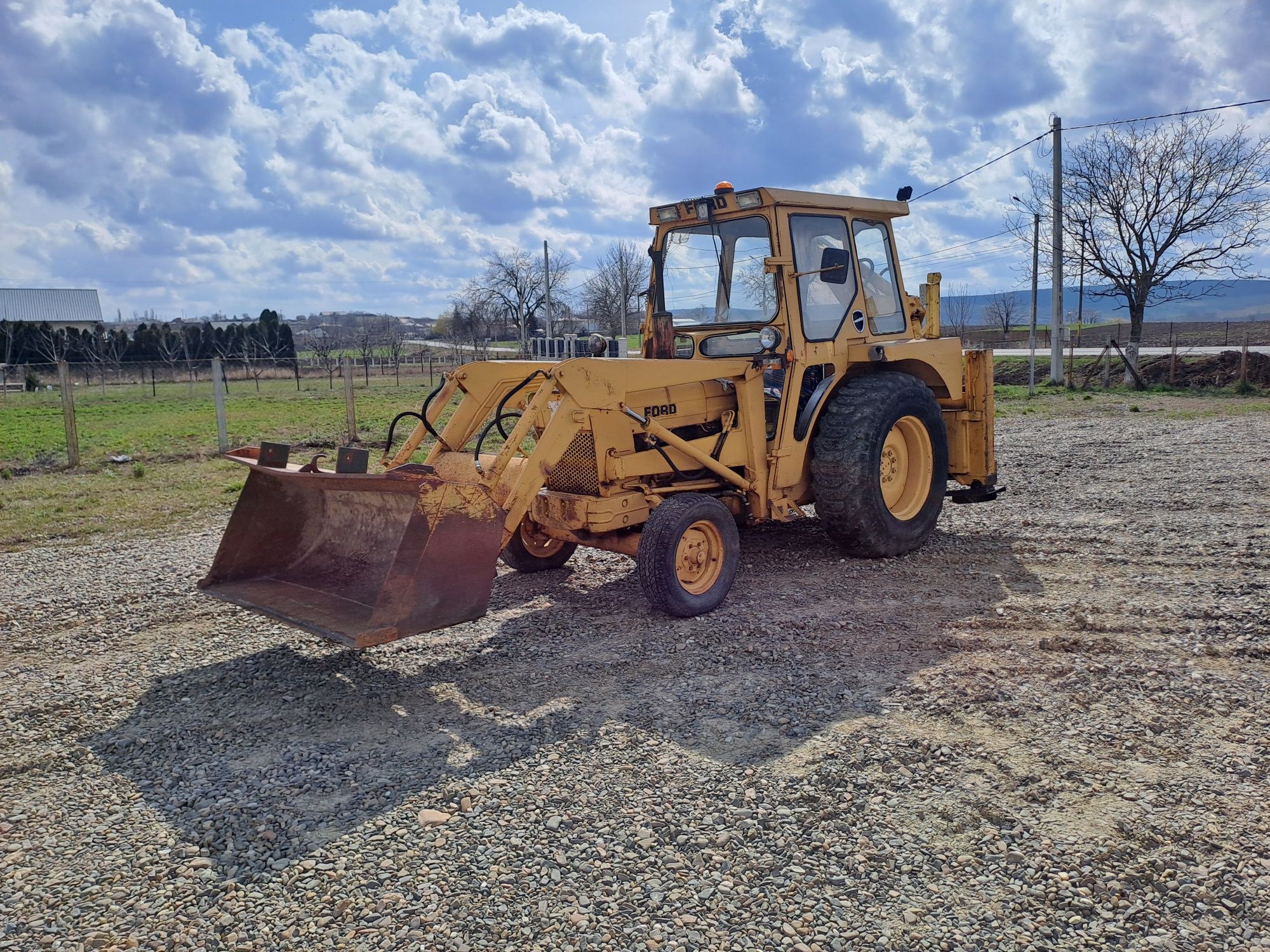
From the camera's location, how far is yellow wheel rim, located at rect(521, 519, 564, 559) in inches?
266

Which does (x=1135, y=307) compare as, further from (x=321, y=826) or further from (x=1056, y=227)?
(x=321, y=826)

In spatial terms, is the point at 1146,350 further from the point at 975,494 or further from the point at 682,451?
the point at 682,451

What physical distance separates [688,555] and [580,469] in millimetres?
867

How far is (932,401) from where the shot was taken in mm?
7297

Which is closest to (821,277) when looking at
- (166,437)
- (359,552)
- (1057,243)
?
(359,552)

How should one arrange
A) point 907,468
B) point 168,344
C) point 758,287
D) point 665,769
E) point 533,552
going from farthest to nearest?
point 168,344 < point 907,468 < point 533,552 < point 758,287 < point 665,769

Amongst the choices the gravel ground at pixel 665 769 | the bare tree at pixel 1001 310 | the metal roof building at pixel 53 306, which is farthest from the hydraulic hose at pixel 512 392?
the metal roof building at pixel 53 306

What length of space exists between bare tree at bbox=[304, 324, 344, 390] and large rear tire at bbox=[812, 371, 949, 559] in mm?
26971

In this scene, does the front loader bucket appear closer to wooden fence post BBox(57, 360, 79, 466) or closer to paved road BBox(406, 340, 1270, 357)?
wooden fence post BBox(57, 360, 79, 466)

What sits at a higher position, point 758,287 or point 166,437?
point 758,287

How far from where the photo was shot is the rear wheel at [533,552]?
688cm

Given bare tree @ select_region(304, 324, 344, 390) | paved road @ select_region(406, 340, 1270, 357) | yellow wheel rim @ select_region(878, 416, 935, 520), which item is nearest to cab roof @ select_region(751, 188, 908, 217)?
yellow wheel rim @ select_region(878, 416, 935, 520)

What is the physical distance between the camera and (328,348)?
4125cm

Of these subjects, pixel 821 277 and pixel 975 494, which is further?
pixel 975 494
